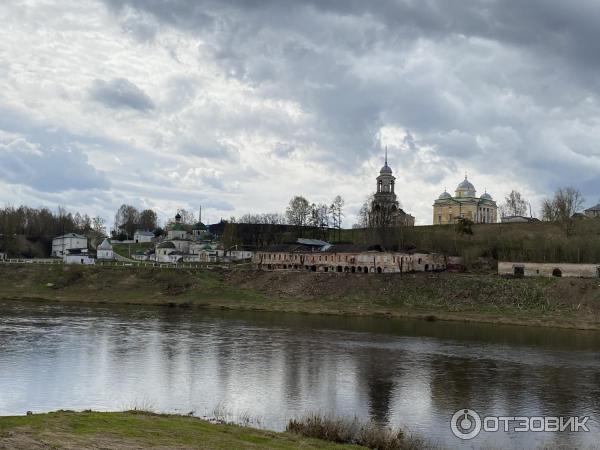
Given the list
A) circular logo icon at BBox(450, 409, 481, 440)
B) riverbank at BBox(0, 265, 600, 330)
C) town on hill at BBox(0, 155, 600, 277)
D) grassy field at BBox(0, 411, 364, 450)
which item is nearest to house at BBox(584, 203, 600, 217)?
town on hill at BBox(0, 155, 600, 277)

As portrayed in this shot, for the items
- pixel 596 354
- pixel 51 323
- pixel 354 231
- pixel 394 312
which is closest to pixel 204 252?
pixel 354 231

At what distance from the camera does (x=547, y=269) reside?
243 feet

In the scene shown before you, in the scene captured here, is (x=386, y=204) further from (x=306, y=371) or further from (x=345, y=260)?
(x=306, y=371)

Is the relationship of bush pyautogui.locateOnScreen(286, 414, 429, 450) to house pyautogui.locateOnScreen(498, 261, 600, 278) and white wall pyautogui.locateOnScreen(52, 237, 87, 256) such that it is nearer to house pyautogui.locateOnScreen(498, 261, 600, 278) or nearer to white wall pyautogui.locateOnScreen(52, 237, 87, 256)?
house pyautogui.locateOnScreen(498, 261, 600, 278)

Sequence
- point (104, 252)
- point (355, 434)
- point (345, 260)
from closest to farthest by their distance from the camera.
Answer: point (355, 434) < point (345, 260) < point (104, 252)

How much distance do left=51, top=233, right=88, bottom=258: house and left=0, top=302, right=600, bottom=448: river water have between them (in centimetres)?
7424

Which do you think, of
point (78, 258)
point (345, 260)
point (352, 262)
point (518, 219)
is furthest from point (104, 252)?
point (518, 219)

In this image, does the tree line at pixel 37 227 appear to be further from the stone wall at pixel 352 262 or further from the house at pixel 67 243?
the stone wall at pixel 352 262

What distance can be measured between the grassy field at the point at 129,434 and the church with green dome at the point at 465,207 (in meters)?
113

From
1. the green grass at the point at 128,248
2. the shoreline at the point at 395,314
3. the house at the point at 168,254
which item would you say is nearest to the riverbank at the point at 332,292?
the shoreline at the point at 395,314

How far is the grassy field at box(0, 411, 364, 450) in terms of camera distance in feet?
55.0

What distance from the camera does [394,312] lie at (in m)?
65.2

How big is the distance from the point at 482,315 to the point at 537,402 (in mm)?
35649

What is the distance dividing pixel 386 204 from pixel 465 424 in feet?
313
